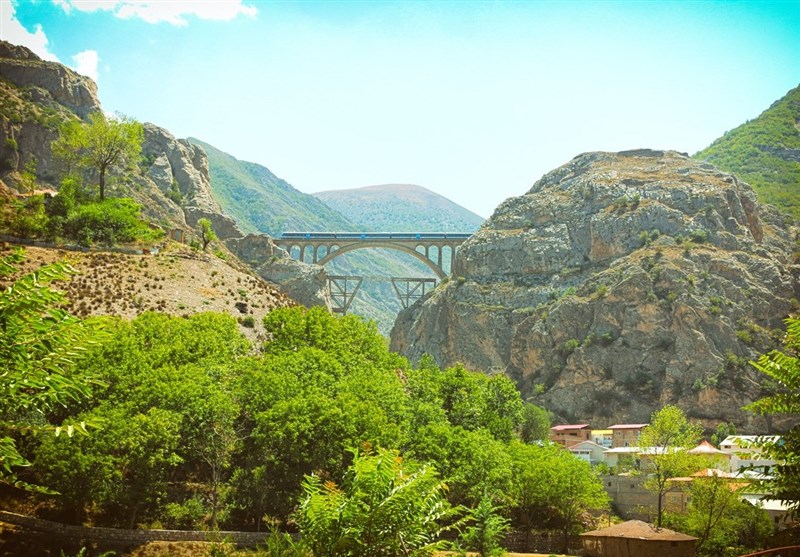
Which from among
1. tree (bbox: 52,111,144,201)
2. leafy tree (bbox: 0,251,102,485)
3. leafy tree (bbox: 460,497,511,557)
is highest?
tree (bbox: 52,111,144,201)

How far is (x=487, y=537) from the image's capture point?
3991 centimetres

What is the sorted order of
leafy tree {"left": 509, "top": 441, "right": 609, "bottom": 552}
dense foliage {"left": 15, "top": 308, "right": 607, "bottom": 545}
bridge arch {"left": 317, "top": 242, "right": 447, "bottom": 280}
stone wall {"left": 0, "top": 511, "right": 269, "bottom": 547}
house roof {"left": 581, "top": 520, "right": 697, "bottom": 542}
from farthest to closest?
bridge arch {"left": 317, "top": 242, "right": 447, "bottom": 280} → leafy tree {"left": 509, "top": 441, "right": 609, "bottom": 552} → house roof {"left": 581, "top": 520, "right": 697, "bottom": 542} → dense foliage {"left": 15, "top": 308, "right": 607, "bottom": 545} → stone wall {"left": 0, "top": 511, "right": 269, "bottom": 547}

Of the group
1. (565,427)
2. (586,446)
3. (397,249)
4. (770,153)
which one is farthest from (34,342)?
(770,153)

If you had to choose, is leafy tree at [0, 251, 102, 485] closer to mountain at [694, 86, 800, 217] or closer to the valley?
the valley

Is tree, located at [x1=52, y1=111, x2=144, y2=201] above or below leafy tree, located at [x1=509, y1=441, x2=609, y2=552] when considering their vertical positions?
above

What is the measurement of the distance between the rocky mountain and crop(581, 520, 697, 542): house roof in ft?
215

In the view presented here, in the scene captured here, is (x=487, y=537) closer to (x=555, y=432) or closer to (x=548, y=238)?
(x=555, y=432)

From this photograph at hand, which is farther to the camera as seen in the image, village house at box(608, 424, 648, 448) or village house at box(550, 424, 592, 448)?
village house at box(550, 424, 592, 448)

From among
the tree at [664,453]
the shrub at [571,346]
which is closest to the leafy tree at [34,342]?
the tree at [664,453]

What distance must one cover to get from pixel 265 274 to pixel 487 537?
249ft

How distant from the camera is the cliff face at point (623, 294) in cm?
9781

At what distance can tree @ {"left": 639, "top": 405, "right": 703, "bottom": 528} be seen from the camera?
57906 mm

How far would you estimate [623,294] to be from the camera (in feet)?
340

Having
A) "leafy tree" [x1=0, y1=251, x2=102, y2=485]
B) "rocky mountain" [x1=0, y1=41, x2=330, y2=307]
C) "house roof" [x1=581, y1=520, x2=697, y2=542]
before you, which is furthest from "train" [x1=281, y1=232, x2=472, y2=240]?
"leafy tree" [x1=0, y1=251, x2=102, y2=485]
